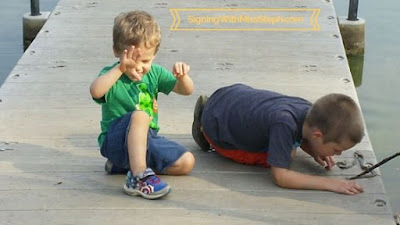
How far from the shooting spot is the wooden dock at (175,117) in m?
3.01

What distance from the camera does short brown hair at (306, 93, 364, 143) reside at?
305 centimetres

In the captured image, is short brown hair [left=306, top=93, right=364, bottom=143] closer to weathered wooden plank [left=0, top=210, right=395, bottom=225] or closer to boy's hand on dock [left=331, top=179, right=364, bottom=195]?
→ boy's hand on dock [left=331, top=179, right=364, bottom=195]

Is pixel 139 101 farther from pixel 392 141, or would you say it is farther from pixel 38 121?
pixel 392 141

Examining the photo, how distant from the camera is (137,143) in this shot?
313cm

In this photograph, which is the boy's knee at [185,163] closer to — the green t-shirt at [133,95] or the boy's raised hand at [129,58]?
the green t-shirt at [133,95]

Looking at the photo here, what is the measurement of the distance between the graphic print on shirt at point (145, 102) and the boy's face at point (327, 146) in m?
0.66


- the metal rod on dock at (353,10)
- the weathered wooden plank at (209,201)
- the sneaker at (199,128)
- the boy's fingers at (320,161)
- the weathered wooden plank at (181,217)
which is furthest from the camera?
the metal rod on dock at (353,10)

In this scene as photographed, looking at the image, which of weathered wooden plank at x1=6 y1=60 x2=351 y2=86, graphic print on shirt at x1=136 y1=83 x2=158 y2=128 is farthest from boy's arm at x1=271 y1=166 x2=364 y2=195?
weathered wooden plank at x1=6 y1=60 x2=351 y2=86

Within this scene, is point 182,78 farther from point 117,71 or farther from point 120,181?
point 120,181

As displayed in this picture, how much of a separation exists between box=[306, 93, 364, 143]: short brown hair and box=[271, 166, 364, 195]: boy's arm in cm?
18

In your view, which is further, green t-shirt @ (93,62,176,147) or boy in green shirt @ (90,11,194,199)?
green t-shirt @ (93,62,176,147)

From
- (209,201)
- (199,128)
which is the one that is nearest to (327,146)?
(209,201)

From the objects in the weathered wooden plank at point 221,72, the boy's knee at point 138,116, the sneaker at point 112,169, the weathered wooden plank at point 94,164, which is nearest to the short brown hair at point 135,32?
the boy's knee at point 138,116

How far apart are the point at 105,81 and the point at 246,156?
0.69m
